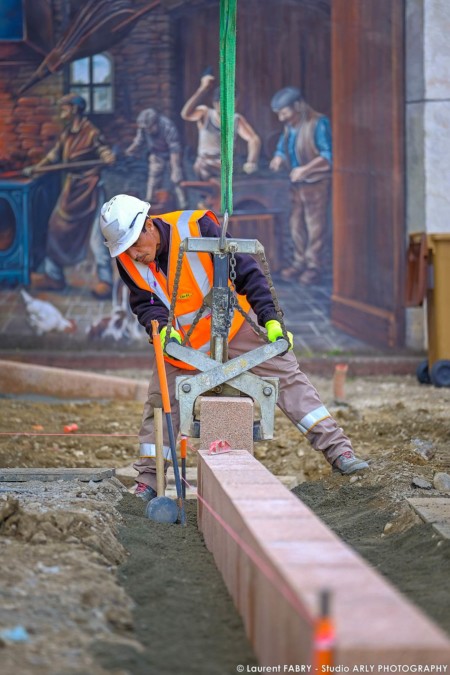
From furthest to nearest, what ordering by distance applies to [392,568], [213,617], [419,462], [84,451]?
[84,451], [419,462], [392,568], [213,617]

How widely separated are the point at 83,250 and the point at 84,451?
19.7 feet

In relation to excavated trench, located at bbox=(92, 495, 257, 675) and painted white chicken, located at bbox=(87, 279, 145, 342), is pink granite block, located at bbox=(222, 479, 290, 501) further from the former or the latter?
painted white chicken, located at bbox=(87, 279, 145, 342)

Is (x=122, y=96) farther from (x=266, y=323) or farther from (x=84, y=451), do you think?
(x=266, y=323)

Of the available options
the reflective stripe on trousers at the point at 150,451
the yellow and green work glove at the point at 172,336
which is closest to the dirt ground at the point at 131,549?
the reflective stripe on trousers at the point at 150,451

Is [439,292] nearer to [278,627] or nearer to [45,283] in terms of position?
[45,283]

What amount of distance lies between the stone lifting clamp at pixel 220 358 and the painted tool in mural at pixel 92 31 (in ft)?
28.3

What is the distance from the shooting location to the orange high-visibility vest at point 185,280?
5875 mm

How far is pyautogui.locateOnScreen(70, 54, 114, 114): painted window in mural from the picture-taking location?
13500mm

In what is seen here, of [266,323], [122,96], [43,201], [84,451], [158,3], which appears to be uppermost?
[158,3]

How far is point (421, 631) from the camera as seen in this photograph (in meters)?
2.39

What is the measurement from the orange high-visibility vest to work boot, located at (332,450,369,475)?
2.97ft

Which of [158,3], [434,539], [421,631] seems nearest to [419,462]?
[434,539]

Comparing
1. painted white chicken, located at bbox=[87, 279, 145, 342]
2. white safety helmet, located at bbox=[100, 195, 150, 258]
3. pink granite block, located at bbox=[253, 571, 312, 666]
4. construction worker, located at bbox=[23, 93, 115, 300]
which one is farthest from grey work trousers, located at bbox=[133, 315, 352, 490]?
construction worker, located at bbox=[23, 93, 115, 300]

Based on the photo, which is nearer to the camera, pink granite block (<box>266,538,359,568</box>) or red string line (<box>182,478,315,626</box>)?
red string line (<box>182,478,315,626</box>)
